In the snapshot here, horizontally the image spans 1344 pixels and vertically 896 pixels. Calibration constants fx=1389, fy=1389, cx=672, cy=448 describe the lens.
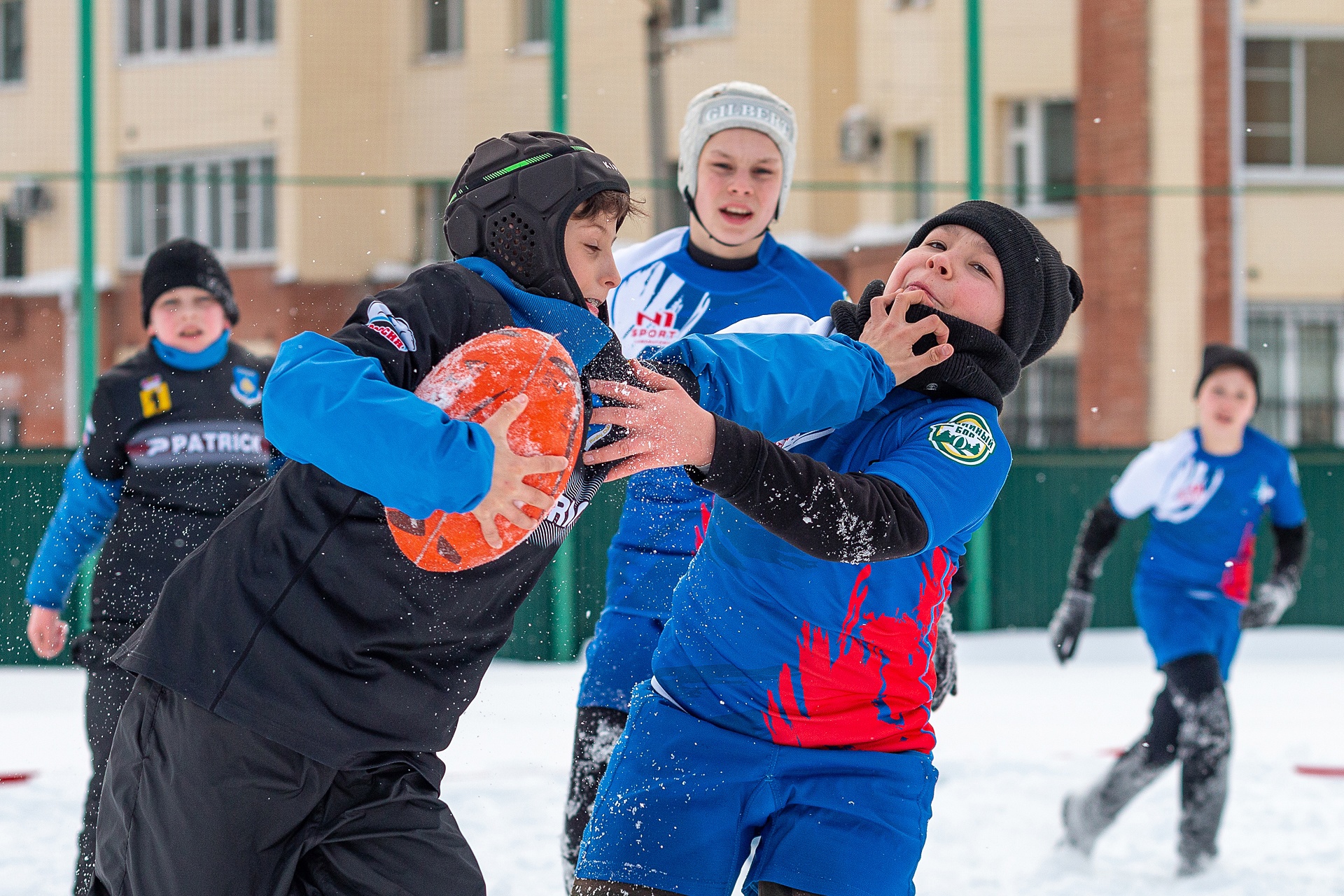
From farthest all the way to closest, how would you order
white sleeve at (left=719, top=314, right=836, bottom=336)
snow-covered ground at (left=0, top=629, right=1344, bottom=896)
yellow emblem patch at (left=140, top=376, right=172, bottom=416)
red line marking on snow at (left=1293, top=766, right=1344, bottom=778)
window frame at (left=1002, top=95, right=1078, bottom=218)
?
1. window frame at (left=1002, top=95, right=1078, bottom=218)
2. red line marking on snow at (left=1293, top=766, right=1344, bottom=778)
3. snow-covered ground at (left=0, top=629, right=1344, bottom=896)
4. yellow emblem patch at (left=140, top=376, right=172, bottom=416)
5. white sleeve at (left=719, top=314, right=836, bottom=336)

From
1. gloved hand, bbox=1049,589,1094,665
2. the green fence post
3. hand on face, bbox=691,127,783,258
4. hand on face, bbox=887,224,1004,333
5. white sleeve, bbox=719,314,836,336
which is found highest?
hand on face, bbox=691,127,783,258

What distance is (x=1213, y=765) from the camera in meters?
4.91

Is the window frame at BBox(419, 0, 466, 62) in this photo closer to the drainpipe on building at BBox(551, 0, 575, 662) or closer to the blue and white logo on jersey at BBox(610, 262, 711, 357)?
the drainpipe on building at BBox(551, 0, 575, 662)

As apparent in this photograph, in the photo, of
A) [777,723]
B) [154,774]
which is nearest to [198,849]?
[154,774]

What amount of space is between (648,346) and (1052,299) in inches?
54.6

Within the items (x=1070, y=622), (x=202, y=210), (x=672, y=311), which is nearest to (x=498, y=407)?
(x=672, y=311)

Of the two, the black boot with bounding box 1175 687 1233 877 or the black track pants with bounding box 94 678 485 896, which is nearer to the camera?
the black track pants with bounding box 94 678 485 896

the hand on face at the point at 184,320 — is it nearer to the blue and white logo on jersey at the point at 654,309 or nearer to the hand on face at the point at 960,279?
the blue and white logo on jersey at the point at 654,309

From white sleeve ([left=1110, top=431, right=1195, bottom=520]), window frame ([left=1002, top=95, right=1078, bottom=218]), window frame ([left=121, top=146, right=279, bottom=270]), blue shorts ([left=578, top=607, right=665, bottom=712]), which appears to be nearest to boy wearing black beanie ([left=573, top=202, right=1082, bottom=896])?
blue shorts ([left=578, top=607, right=665, bottom=712])

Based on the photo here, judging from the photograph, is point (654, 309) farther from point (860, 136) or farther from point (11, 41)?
point (11, 41)

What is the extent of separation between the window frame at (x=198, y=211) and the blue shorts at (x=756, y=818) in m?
6.28

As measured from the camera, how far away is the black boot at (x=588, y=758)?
10.7 ft

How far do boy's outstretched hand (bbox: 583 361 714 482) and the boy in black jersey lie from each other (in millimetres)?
2540

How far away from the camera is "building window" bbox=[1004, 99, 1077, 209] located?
15031mm
